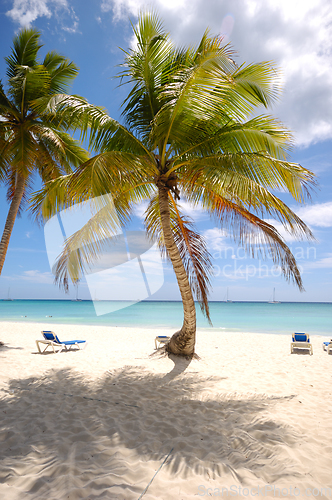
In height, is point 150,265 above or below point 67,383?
above

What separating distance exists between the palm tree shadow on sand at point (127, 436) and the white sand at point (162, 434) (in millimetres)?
11

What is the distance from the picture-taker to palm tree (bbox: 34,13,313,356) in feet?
16.1

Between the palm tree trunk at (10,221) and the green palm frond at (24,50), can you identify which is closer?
the palm tree trunk at (10,221)

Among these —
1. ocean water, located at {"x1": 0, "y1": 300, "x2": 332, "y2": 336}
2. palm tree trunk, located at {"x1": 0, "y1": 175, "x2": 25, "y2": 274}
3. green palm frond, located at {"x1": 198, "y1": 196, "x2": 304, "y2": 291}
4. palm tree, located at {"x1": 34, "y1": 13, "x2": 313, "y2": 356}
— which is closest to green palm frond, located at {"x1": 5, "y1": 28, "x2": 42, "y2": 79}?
palm tree trunk, located at {"x1": 0, "y1": 175, "x2": 25, "y2": 274}

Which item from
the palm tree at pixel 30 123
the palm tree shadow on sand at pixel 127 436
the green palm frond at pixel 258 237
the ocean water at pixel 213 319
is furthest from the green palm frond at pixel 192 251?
the ocean water at pixel 213 319

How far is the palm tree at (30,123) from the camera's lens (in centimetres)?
796

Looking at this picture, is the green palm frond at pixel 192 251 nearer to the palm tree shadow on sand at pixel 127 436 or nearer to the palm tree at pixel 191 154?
the palm tree at pixel 191 154

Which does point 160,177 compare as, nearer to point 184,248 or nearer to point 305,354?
point 184,248

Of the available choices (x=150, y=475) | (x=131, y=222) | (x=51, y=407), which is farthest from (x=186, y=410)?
(x=131, y=222)

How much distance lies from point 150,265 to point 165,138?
360 cm

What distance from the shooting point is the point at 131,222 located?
673 centimetres

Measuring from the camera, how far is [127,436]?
3.23 m

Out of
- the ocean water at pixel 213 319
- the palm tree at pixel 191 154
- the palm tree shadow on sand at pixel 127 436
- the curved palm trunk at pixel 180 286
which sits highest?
the palm tree at pixel 191 154

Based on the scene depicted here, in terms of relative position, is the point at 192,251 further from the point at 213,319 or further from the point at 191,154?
the point at 213,319
